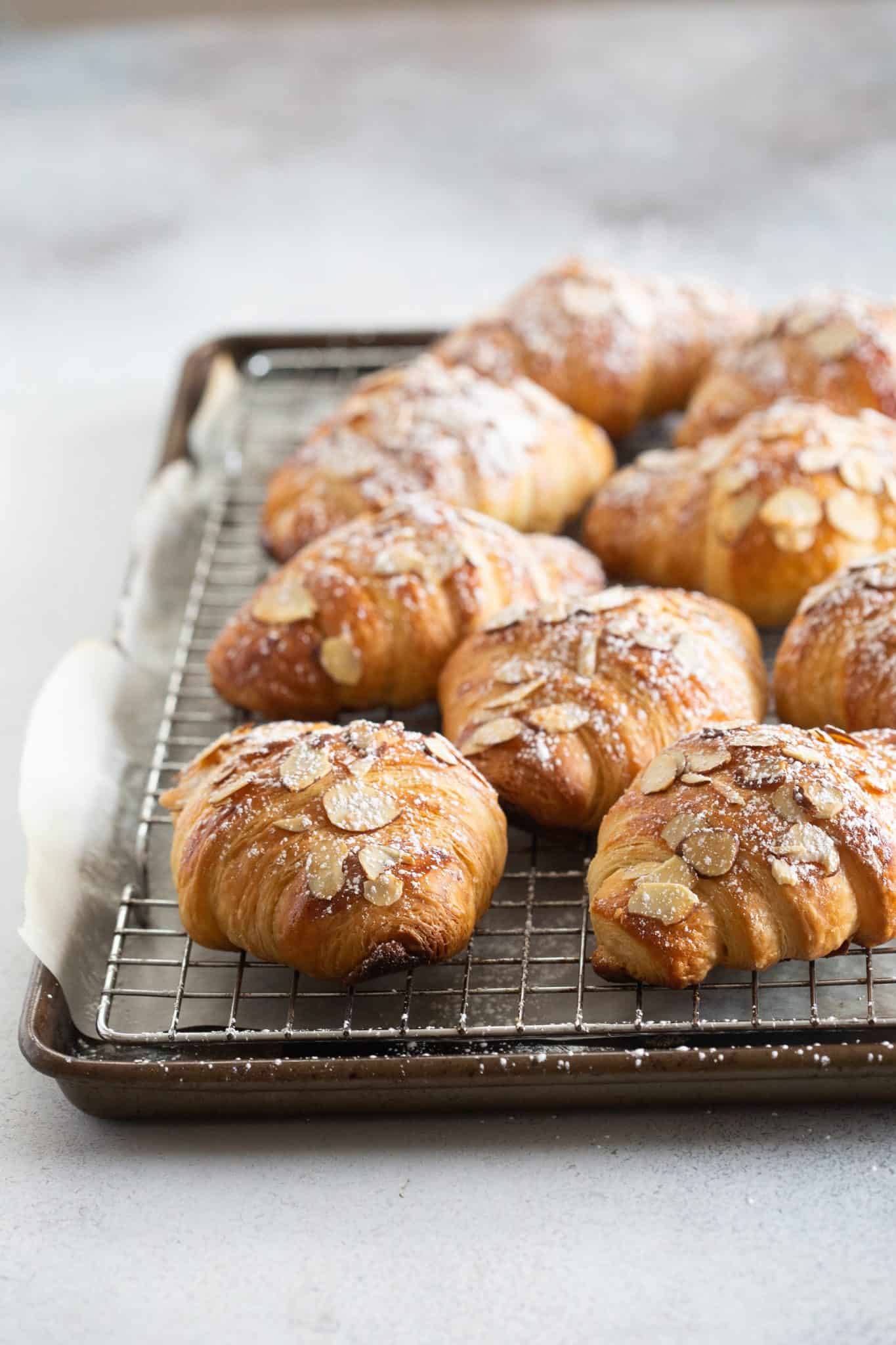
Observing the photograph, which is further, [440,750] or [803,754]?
[440,750]

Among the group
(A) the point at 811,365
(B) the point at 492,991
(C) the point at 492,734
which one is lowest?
(B) the point at 492,991

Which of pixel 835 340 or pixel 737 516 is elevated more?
pixel 835 340

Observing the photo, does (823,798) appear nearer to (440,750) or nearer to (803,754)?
(803,754)

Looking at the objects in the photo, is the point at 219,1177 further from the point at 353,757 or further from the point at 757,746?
the point at 757,746

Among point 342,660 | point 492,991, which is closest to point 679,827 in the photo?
point 492,991

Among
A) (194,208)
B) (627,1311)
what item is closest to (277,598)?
(627,1311)

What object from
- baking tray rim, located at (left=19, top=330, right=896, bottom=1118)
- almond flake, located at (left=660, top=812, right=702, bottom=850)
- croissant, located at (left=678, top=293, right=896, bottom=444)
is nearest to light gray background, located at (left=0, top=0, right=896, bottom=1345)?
baking tray rim, located at (left=19, top=330, right=896, bottom=1118)

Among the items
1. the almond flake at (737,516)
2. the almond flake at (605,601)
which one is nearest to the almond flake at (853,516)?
the almond flake at (737,516)
